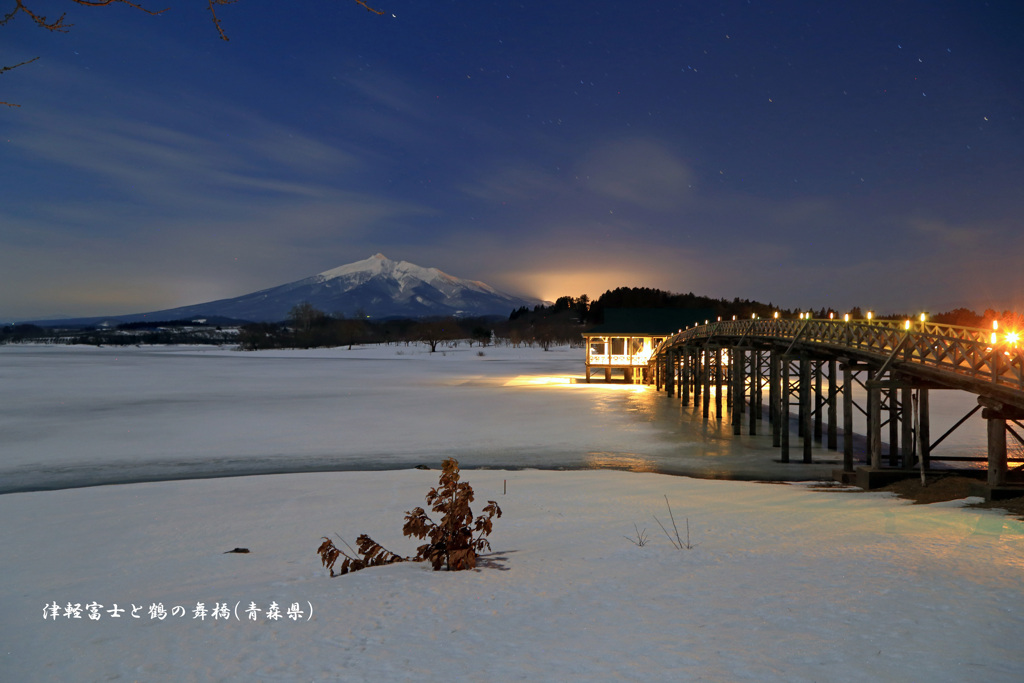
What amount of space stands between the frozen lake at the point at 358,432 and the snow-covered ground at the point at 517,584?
676 millimetres

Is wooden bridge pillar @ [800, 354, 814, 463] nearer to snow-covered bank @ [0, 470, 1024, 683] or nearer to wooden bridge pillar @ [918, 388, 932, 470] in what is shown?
wooden bridge pillar @ [918, 388, 932, 470]

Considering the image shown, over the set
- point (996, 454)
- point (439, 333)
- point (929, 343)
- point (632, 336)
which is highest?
point (439, 333)

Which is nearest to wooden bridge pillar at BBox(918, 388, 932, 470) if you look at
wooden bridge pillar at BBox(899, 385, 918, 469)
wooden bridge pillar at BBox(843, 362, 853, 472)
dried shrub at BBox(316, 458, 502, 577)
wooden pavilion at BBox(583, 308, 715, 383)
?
wooden bridge pillar at BBox(899, 385, 918, 469)

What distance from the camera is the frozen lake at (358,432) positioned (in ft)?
68.0

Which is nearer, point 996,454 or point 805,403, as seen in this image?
point 996,454

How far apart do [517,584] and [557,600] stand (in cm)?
73

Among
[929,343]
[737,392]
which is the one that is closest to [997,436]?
[929,343]

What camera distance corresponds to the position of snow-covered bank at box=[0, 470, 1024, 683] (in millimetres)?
5645

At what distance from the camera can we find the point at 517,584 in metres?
7.78

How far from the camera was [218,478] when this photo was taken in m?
18.5

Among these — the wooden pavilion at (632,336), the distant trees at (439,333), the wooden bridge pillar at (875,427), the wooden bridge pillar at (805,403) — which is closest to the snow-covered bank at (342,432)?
the wooden bridge pillar at (805,403)

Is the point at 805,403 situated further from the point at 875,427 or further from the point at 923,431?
the point at 923,431

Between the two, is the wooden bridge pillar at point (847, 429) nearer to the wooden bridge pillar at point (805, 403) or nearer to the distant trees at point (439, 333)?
the wooden bridge pillar at point (805, 403)

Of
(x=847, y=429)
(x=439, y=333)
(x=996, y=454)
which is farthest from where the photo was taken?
(x=439, y=333)
